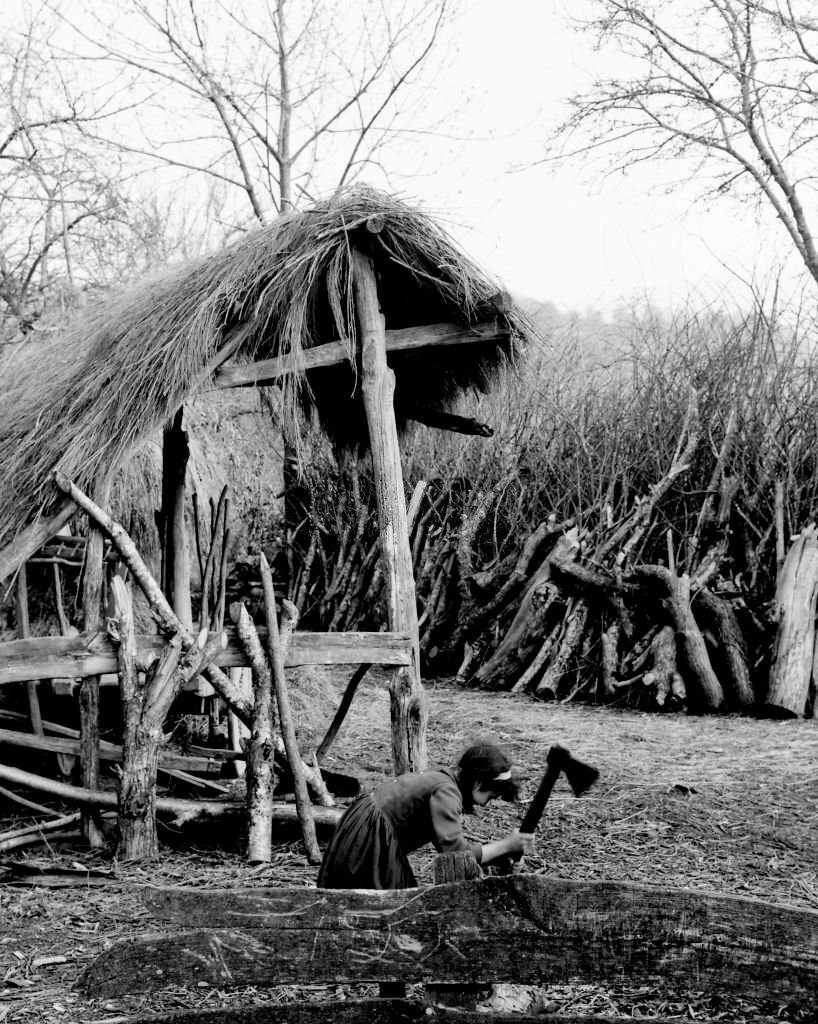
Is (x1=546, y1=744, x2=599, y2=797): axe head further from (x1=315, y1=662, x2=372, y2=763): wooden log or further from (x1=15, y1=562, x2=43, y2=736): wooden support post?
(x1=15, y1=562, x2=43, y2=736): wooden support post

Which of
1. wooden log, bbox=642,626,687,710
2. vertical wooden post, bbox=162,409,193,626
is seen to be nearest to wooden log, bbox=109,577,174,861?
vertical wooden post, bbox=162,409,193,626

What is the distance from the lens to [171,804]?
5109 mm

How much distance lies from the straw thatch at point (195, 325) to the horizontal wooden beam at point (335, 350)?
2.8 inches

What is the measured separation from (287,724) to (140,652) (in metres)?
0.74

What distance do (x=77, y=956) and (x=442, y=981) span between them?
193cm

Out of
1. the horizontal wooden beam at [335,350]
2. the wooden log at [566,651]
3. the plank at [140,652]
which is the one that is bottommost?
the wooden log at [566,651]

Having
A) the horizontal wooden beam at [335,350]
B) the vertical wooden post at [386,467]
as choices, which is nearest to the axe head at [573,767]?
the vertical wooden post at [386,467]

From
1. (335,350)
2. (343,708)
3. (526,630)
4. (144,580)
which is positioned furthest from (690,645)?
(144,580)

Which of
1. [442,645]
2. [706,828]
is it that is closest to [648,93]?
[442,645]

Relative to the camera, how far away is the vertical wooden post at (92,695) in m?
5.11

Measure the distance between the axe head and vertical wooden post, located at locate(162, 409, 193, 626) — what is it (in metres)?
4.41

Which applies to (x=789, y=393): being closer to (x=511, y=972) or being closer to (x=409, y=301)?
(x=409, y=301)

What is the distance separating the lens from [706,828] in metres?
5.29

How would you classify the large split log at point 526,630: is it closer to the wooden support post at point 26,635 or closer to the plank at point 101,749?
the plank at point 101,749
